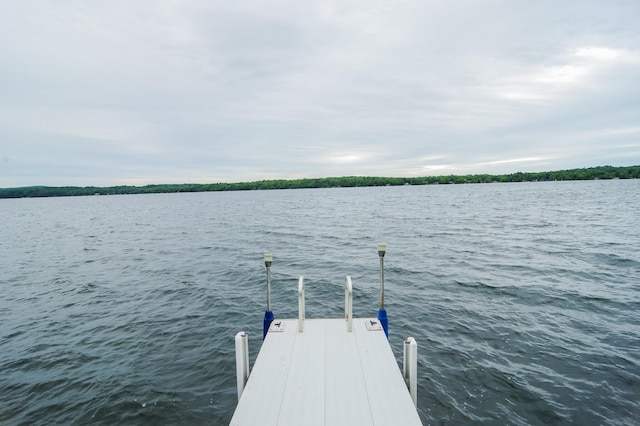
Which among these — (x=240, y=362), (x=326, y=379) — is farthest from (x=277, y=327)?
(x=326, y=379)

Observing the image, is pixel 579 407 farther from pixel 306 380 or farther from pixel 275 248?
pixel 275 248

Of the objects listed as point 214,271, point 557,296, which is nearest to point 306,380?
point 557,296

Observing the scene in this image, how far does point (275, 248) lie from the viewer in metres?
27.4

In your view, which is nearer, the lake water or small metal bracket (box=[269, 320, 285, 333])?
small metal bracket (box=[269, 320, 285, 333])

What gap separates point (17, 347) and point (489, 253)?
23737 mm

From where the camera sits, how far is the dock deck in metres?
4.75

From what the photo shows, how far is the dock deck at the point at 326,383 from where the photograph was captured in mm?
4750

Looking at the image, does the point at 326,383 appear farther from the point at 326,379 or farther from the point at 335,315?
the point at 335,315

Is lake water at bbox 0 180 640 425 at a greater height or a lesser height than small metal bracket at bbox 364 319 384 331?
lesser

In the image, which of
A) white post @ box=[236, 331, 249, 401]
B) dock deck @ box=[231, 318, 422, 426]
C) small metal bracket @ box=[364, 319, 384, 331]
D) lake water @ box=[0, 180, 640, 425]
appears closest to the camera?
dock deck @ box=[231, 318, 422, 426]

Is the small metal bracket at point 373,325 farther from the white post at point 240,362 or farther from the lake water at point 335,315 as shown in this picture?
the white post at point 240,362

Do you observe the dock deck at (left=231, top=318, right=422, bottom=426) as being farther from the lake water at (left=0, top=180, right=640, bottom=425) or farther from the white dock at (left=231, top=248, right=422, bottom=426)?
the lake water at (left=0, top=180, right=640, bottom=425)

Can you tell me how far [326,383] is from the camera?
5.55 metres

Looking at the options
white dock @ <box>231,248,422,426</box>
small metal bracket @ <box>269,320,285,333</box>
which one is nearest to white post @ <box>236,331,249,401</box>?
white dock @ <box>231,248,422,426</box>
